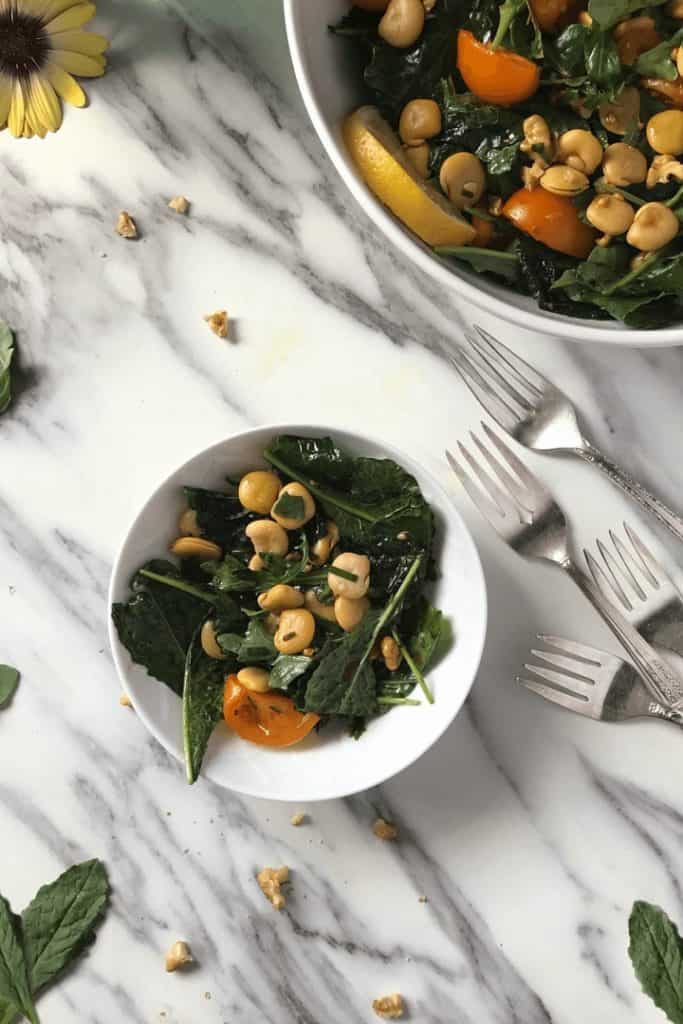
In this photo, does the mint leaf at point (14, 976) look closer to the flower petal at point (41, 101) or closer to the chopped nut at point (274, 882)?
the chopped nut at point (274, 882)

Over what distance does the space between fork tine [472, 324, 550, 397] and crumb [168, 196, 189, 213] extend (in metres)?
0.40

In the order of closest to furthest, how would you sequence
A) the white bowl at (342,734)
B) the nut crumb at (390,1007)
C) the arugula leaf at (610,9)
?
the arugula leaf at (610,9), the white bowl at (342,734), the nut crumb at (390,1007)

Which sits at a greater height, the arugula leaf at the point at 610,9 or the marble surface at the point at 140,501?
the arugula leaf at the point at 610,9

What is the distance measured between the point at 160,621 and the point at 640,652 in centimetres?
58

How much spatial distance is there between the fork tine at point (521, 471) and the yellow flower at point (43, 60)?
0.65m

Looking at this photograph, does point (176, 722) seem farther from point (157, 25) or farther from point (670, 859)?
point (157, 25)

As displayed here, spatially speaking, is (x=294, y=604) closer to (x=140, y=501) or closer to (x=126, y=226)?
(x=140, y=501)

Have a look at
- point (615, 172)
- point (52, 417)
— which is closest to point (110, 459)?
point (52, 417)

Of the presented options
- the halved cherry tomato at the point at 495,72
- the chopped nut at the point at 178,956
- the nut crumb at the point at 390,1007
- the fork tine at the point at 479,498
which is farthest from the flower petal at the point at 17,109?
the nut crumb at the point at 390,1007

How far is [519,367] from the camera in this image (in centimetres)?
140

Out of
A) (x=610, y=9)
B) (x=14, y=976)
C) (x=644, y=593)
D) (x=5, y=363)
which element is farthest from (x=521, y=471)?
(x=14, y=976)

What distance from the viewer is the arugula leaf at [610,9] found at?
1062mm

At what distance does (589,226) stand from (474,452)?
34cm

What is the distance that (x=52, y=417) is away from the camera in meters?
1.46
